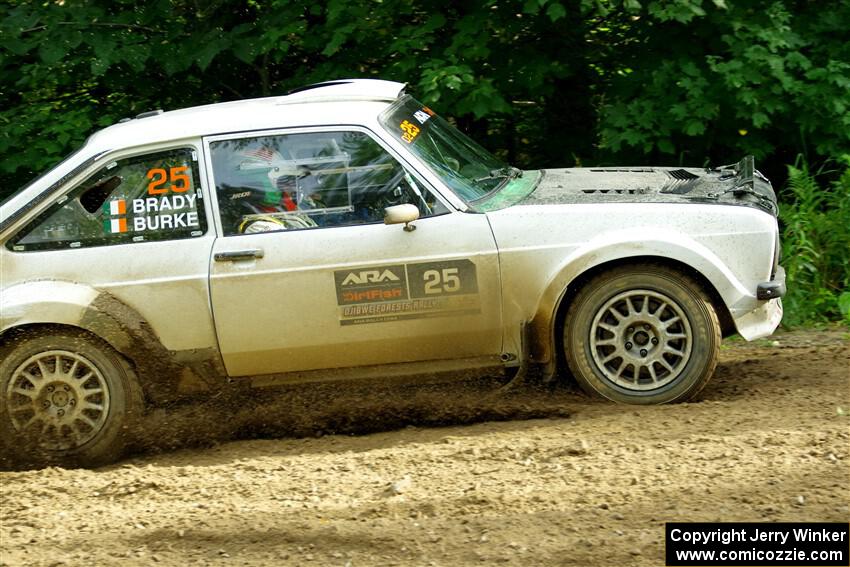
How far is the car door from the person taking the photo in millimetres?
5637

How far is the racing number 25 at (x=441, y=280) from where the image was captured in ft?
18.5

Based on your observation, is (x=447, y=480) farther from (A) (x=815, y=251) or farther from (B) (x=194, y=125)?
(A) (x=815, y=251)

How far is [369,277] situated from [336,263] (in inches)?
7.5

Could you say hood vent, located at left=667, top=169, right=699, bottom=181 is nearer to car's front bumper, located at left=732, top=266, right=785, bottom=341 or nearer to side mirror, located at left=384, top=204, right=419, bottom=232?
car's front bumper, located at left=732, top=266, right=785, bottom=341

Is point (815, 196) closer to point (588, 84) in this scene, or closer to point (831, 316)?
point (831, 316)

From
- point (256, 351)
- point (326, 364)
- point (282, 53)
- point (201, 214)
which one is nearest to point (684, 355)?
point (326, 364)

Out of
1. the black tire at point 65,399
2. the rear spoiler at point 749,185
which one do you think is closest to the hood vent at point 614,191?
the rear spoiler at point 749,185

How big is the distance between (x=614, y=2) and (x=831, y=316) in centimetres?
283

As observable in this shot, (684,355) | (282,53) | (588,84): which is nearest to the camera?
(684,355)

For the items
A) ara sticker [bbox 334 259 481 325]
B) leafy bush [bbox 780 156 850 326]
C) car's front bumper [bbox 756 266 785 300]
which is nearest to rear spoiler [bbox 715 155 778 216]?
car's front bumper [bbox 756 266 785 300]

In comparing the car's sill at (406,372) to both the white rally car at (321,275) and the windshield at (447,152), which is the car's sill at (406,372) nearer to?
the white rally car at (321,275)

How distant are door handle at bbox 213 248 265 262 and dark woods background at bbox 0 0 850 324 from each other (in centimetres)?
275

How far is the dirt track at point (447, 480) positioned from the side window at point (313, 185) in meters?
1.09

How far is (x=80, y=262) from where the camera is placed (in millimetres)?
5758
